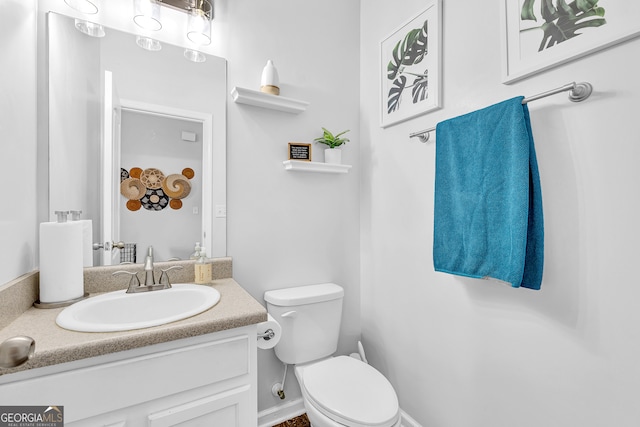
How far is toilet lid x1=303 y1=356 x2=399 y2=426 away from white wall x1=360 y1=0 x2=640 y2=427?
361 mm

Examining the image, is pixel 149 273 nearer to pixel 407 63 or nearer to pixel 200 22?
pixel 200 22

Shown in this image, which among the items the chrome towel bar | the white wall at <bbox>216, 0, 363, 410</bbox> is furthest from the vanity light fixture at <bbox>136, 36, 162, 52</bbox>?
the chrome towel bar

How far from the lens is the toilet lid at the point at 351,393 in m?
1.06

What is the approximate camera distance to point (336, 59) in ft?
5.98

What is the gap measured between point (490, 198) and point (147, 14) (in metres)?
1.64

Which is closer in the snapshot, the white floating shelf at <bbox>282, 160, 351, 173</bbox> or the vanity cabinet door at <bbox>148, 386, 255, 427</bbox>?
the vanity cabinet door at <bbox>148, 386, 255, 427</bbox>

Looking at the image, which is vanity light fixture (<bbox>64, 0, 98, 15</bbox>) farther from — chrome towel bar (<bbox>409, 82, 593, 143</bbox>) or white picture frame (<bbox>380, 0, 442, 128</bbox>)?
chrome towel bar (<bbox>409, 82, 593, 143</bbox>)

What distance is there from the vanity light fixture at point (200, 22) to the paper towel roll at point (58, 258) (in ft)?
3.26

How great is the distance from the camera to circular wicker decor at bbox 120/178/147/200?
50.2 inches

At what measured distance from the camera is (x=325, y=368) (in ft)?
4.48

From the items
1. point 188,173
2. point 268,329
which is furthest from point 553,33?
point 188,173

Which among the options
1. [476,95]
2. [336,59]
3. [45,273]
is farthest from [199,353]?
[336,59]

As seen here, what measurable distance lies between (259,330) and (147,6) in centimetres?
146

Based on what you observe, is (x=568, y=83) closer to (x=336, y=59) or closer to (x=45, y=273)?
(x=336, y=59)
